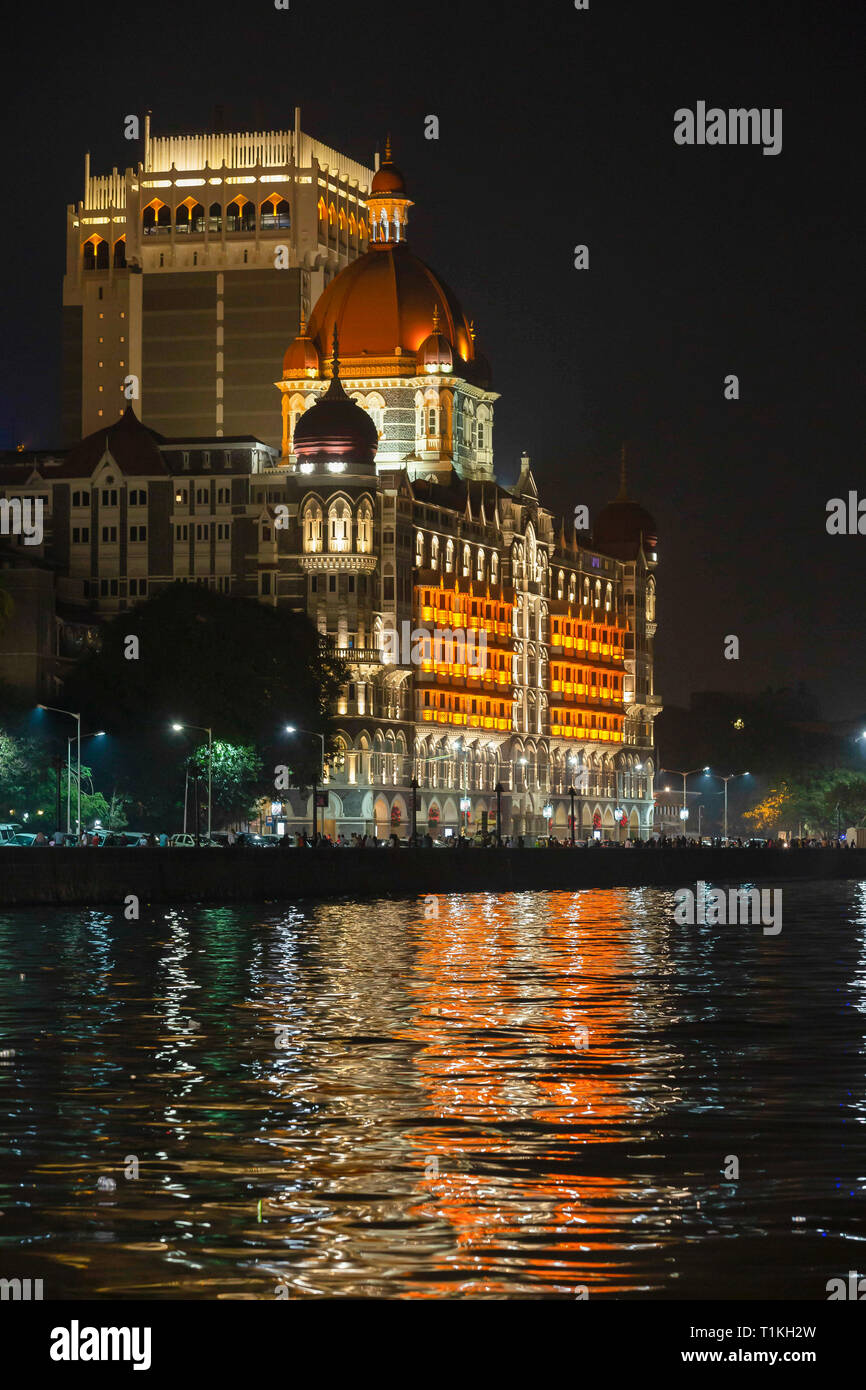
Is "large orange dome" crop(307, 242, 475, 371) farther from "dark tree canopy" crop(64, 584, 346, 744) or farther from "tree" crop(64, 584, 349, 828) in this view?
"tree" crop(64, 584, 349, 828)

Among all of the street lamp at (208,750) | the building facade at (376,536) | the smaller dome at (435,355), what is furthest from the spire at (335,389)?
the street lamp at (208,750)

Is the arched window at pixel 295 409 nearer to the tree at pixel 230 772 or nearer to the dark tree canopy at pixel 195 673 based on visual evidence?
the dark tree canopy at pixel 195 673

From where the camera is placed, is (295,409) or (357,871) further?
(295,409)

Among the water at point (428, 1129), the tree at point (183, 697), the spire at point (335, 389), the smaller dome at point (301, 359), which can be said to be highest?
the smaller dome at point (301, 359)

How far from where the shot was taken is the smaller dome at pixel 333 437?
6742 inches

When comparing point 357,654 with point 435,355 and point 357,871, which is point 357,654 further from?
point 357,871

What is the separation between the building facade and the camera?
547ft

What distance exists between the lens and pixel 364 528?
551ft

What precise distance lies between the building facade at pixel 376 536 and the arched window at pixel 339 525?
137 mm

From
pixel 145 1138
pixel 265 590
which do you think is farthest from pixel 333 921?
pixel 265 590

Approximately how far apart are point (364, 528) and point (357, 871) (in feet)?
217

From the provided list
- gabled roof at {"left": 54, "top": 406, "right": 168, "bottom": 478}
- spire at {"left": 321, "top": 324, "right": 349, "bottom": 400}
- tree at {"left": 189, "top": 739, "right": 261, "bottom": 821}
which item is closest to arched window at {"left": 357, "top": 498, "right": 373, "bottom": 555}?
spire at {"left": 321, "top": 324, "right": 349, "bottom": 400}

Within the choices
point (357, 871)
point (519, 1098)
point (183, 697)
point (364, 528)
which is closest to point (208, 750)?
point (183, 697)
